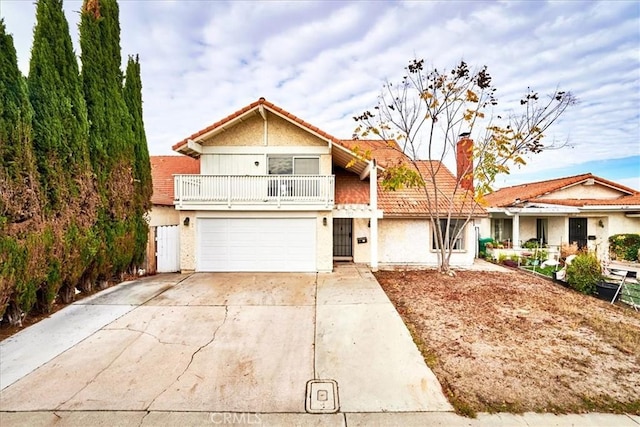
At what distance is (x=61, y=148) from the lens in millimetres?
7000

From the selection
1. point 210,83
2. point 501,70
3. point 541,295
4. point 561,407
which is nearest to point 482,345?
point 561,407

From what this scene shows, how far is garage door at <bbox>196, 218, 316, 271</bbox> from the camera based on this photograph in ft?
35.5

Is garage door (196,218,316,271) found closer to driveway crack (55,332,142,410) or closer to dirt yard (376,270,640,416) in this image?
dirt yard (376,270,640,416)

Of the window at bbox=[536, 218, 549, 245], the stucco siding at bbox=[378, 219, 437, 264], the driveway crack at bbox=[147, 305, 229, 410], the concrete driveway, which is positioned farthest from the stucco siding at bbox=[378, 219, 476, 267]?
the window at bbox=[536, 218, 549, 245]

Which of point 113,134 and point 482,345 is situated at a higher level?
point 113,134

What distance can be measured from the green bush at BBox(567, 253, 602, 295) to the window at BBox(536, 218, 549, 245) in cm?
913

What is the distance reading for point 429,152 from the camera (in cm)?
1141

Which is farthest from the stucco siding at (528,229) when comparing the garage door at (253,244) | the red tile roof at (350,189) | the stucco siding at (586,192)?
the garage door at (253,244)

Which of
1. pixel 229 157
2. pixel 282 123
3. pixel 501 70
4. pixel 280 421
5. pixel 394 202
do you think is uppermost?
pixel 501 70

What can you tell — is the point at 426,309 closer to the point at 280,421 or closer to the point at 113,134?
the point at 280,421

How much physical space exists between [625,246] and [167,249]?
72.5ft

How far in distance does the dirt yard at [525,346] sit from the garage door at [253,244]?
375 centimetres

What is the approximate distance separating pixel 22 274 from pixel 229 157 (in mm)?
7071

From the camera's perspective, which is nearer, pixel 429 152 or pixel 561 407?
pixel 561 407
